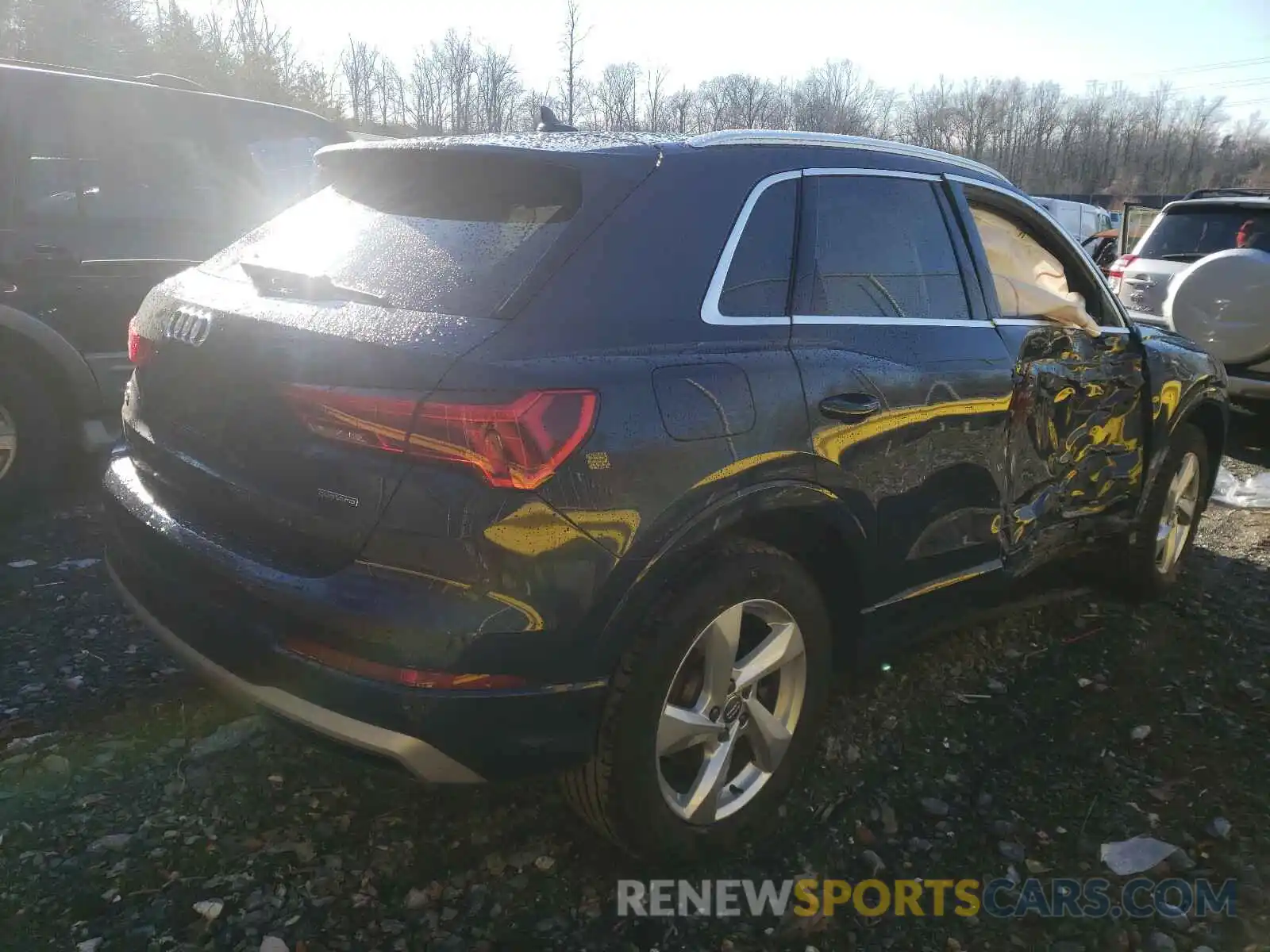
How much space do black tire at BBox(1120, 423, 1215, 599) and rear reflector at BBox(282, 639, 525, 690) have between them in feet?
10.7

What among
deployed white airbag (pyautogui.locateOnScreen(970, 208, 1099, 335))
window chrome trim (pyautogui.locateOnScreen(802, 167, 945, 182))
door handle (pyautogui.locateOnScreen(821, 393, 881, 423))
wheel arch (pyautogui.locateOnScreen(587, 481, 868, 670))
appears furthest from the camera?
deployed white airbag (pyautogui.locateOnScreen(970, 208, 1099, 335))

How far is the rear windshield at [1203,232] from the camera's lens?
7.50m

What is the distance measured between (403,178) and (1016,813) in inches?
99.6

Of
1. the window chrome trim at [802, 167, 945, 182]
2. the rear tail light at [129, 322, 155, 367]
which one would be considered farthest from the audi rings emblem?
the window chrome trim at [802, 167, 945, 182]

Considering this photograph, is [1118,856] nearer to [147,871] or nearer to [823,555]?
[823,555]

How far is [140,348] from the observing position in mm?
2646

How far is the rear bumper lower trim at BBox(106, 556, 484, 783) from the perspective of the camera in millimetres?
1946

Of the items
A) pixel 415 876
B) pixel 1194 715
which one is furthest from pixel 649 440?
pixel 1194 715

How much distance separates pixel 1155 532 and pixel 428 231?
3400 millimetres

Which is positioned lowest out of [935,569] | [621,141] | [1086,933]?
[1086,933]

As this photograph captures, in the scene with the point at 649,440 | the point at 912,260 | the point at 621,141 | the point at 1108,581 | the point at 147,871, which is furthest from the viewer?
the point at 1108,581

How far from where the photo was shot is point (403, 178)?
8.45ft

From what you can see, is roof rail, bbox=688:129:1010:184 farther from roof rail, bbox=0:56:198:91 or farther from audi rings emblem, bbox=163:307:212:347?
roof rail, bbox=0:56:198:91

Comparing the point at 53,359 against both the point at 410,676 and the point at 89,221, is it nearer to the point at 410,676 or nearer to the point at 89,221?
the point at 89,221
